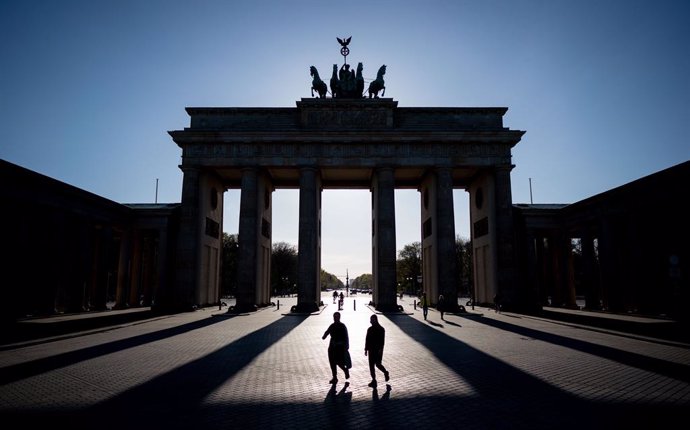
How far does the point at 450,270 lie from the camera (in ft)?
116

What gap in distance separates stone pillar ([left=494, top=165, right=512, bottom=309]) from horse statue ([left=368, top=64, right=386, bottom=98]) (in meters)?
12.9

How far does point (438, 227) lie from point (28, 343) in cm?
2876

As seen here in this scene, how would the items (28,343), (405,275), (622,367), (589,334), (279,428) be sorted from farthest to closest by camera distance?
(405,275) < (589,334) < (28,343) < (622,367) < (279,428)

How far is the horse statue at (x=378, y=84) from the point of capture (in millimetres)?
39100

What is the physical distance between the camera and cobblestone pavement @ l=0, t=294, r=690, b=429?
756cm

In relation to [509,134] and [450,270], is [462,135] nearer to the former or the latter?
[509,134]

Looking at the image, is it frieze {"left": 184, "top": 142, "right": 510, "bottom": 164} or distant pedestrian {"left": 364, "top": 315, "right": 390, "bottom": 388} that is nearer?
distant pedestrian {"left": 364, "top": 315, "right": 390, "bottom": 388}

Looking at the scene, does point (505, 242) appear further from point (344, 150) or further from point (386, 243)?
point (344, 150)

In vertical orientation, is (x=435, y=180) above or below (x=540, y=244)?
above

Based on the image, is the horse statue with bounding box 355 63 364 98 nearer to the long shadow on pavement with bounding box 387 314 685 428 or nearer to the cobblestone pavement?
the cobblestone pavement

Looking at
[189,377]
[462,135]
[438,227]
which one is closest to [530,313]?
[438,227]

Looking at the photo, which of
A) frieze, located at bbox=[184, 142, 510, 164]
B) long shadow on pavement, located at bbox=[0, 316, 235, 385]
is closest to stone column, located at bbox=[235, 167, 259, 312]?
frieze, located at bbox=[184, 142, 510, 164]

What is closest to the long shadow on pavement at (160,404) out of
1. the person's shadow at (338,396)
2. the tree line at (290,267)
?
the person's shadow at (338,396)

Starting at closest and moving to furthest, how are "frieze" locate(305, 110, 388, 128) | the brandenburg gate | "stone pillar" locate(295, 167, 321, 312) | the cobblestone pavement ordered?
the cobblestone pavement → "stone pillar" locate(295, 167, 321, 312) → the brandenburg gate → "frieze" locate(305, 110, 388, 128)
